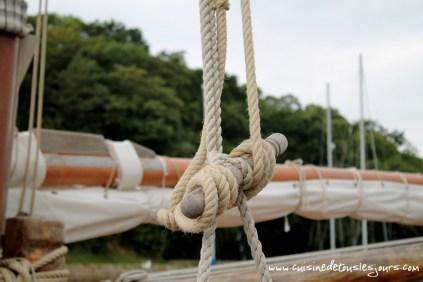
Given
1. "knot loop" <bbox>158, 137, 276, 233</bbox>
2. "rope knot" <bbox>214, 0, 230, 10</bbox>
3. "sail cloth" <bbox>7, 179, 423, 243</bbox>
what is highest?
"rope knot" <bbox>214, 0, 230, 10</bbox>

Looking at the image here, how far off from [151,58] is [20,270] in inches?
620

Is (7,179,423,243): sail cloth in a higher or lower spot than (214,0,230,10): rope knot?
lower

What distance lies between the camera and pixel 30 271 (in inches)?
41.3

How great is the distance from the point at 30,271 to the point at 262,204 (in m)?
1.51

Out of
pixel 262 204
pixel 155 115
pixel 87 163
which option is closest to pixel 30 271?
pixel 87 163

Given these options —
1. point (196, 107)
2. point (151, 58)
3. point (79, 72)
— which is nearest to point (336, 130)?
point (196, 107)

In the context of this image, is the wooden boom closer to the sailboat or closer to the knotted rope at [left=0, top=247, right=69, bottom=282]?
the sailboat

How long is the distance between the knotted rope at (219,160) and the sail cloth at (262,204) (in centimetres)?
98

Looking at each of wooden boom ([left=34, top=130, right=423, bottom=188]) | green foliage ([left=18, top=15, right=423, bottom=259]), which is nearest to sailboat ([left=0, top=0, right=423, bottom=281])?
wooden boom ([left=34, top=130, right=423, bottom=188])

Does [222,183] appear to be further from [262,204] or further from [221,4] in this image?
[262,204]

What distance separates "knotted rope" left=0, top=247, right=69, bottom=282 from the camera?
3.29 feet

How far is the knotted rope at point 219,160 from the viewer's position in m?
0.62

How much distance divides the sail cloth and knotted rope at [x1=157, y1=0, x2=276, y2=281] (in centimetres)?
98

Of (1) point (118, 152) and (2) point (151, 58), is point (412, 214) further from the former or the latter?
(2) point (151, 58)
